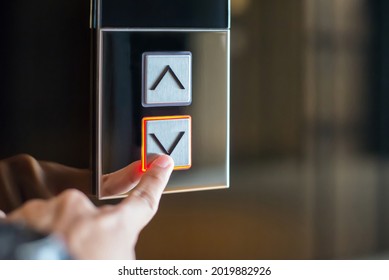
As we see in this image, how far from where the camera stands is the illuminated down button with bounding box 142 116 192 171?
1.64 feet

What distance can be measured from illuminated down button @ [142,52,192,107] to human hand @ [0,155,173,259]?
0.15 feet

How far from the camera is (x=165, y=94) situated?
1.64ft

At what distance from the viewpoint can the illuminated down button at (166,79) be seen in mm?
492

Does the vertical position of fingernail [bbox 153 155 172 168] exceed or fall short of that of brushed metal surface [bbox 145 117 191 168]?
it falls short

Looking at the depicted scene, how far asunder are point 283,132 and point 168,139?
0.37ft

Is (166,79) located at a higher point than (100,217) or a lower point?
higher

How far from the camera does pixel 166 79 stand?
50cm

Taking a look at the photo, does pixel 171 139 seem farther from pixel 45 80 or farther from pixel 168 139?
pixel 45 80

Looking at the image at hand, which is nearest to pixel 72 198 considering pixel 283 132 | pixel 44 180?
pixel 44 180

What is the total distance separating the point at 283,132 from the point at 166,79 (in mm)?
122

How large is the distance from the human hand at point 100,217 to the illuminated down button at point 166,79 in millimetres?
44

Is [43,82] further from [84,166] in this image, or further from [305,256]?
[305,256]

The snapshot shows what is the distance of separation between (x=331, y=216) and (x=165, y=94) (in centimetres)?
19

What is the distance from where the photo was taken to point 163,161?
0.51 metres
